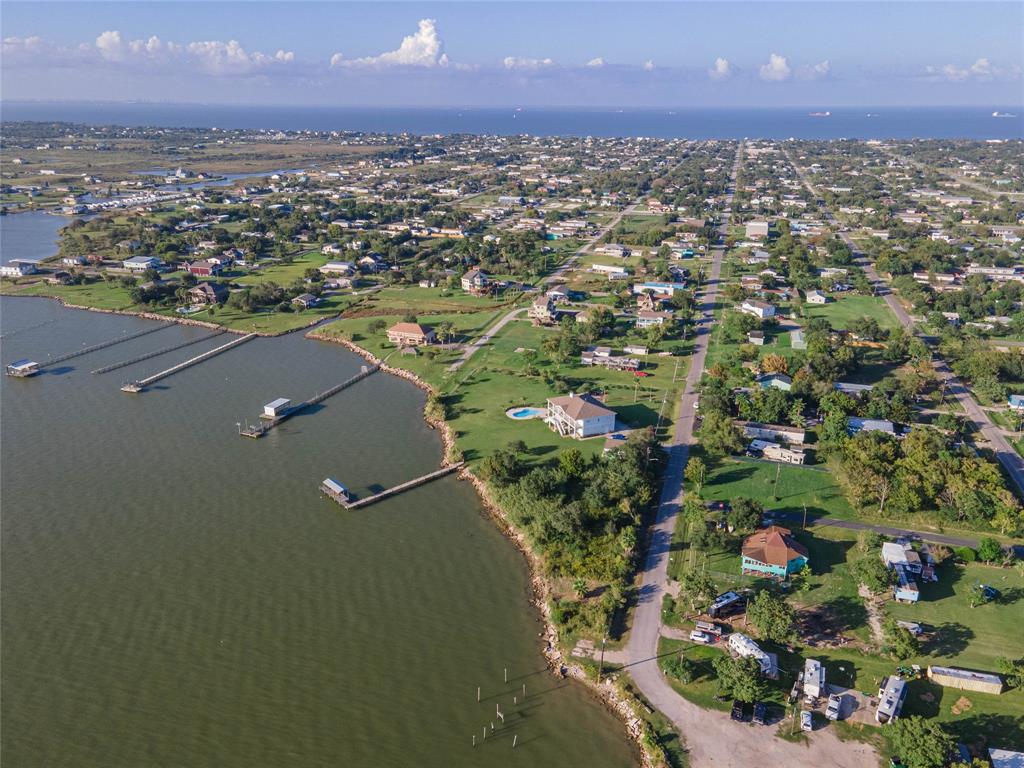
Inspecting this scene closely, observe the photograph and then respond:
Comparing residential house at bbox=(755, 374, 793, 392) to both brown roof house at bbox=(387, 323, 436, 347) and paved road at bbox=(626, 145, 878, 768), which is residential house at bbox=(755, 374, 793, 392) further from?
brown roof house at bbox=(387, 323, 436, 347)

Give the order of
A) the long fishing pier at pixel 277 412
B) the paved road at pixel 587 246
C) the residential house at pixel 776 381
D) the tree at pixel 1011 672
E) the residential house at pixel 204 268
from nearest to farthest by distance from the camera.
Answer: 1. the tree at pixel 1011 672
2. the long fishing pier at pixel 277 412
3. the residential house at pixel 776 381
4. the residential house at pixel 204 268
5. the paved road at pixel 587 246

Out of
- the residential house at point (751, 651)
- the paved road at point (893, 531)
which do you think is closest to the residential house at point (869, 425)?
the paved road at point (893, 531)

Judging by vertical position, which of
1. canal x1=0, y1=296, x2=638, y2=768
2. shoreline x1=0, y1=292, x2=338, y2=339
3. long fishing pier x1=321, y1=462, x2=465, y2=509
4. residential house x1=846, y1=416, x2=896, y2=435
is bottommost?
canal x1=0, y1=296, x2=638, y2=768

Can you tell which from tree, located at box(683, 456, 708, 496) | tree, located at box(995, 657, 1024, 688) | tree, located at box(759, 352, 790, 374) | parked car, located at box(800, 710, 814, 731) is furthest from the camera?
tree, located at box(759, 352, 790, 374)

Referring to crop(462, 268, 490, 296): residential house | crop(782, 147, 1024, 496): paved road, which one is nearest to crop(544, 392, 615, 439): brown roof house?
crop(782, 147, 1024, 496): paved road

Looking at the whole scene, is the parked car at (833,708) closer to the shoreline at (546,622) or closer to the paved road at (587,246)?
the shoreline at (546,622)

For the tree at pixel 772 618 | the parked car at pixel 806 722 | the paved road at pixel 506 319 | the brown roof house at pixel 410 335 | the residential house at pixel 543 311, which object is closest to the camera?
the parked car at pixel 806 722
